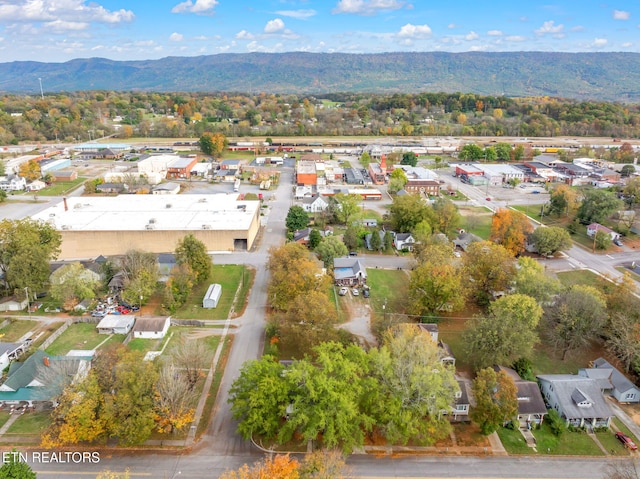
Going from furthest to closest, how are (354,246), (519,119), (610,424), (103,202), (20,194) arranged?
(519,119), (20,194), (103,202), (354,246), (610,424)

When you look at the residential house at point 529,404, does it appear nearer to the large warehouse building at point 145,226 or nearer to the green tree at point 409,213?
the green tree at point 409,213

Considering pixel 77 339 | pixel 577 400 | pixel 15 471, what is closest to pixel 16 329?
pixel 77 339

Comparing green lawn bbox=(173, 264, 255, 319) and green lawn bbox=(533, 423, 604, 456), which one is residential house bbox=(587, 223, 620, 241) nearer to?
green lawn bbox=(533, 423, 604, 456)

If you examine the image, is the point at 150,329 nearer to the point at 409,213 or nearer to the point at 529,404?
the point at 529,404

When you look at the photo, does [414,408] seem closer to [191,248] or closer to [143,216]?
[191,248]

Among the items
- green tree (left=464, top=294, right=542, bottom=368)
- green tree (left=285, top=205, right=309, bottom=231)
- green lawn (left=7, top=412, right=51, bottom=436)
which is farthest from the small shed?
green tree (left=464, top=294, right=542, bottom=368)

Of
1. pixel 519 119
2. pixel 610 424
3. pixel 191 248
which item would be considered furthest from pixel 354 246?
pixel 519 119
